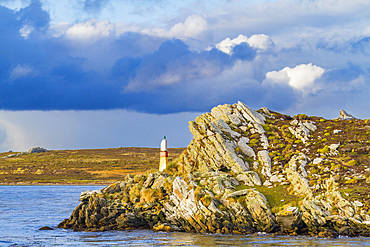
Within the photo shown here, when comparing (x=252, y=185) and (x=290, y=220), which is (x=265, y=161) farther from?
(x=290, y=220)

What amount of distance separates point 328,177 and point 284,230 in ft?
27.3

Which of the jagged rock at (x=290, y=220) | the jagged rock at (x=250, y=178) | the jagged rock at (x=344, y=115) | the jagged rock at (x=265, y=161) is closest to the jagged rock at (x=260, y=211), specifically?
the jagged rock at (x=290, y=220)

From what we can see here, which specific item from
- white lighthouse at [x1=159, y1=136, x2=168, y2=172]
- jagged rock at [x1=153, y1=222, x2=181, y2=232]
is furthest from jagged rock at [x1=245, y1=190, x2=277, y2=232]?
white lighthouse at [x1=159, y1=136, x2=168, y2=172]

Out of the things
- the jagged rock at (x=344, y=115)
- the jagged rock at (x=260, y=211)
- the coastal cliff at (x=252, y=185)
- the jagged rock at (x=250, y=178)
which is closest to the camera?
the jagged rock at (x=260, y=211)

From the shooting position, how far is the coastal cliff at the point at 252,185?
43.2 m

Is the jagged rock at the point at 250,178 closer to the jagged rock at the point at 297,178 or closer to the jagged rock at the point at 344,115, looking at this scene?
the jagged rock at the point at 297,178

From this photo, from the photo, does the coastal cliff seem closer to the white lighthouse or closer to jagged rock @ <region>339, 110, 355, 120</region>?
jagged rock @ <region>339, 110, 355, 120</region>

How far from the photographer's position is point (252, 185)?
49.4m

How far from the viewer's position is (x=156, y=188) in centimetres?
5012

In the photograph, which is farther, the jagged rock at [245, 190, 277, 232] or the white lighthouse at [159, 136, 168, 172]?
the white lighthouse at [159, 136, 168, 172]

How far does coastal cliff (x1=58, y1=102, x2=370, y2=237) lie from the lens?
1700 inches

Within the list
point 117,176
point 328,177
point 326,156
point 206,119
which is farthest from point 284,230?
point 117,176

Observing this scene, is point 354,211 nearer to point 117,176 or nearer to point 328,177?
point 328,177

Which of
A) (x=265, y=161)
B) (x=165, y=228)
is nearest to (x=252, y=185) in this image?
(x=265, y=161)
